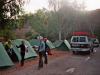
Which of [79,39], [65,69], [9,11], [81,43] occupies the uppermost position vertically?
[9,11]

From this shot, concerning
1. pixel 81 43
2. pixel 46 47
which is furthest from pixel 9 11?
pixel 81 43

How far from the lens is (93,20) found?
260 feet

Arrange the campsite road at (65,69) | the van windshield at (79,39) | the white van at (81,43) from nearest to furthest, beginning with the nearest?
the campsite road at (65,69)
the white van at (81,43)
the van windshield at (79,39)

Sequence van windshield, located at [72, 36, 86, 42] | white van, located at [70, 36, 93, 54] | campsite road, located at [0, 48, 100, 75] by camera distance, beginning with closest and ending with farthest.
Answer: campsite road, located at [0, 48, 100, 75] → white van, located at [70, 36, 93, 54] → van windshield, located at [72, 36, 86, 42]

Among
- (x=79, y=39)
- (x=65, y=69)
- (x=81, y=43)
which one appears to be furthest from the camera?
(x=79, y=39)

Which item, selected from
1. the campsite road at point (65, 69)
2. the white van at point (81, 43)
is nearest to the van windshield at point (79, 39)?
the white van at point (81, 43)

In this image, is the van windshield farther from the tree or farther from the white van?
the tree

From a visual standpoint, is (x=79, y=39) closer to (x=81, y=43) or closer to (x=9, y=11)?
(x=81, y=43)

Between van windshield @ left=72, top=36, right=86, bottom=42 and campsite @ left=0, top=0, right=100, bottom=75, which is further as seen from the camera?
van windshield @ left=72, top=36, right=86, bottom=42

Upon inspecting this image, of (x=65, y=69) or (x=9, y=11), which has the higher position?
(x=9, y=11)

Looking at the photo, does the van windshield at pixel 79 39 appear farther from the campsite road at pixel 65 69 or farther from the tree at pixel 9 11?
the tree at pixel 9 11

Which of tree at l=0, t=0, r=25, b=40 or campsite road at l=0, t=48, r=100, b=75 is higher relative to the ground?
tree at l=0, t=0, r=25, b=40

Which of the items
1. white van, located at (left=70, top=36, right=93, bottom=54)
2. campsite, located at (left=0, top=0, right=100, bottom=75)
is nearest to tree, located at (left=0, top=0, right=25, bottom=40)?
campsite, located at (left=0, top=0, right=100, bottom=75)

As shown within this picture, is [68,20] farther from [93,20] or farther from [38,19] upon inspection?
[93,20]
